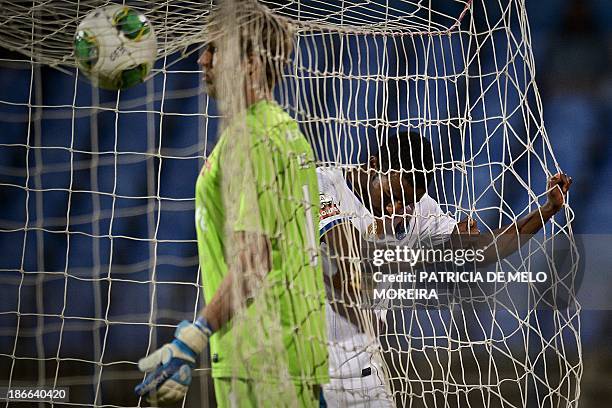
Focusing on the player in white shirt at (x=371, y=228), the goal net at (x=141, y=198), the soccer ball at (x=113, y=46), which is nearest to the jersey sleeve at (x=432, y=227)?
the player in white shirt at (x=371, y=228)

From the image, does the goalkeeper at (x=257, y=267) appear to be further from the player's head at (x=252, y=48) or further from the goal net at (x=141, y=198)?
the goal net at (x=141, y=198)

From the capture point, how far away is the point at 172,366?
5.10ft

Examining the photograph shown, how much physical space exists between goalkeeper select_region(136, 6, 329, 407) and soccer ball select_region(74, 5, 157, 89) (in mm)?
366

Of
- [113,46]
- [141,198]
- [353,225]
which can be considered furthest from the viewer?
[141,198]

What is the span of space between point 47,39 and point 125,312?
913mm

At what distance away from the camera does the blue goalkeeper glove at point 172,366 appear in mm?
1554

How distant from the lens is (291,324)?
5.66 feet

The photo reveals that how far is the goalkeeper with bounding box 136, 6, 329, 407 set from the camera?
160cm

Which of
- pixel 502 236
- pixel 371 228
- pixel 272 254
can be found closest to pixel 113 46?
pixel 272 254

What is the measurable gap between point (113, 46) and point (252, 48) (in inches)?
16.8

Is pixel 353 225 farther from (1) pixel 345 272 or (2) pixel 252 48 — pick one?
(2) pixel 252 48

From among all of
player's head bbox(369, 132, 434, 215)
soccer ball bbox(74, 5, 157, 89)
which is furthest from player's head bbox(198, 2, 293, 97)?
player's head bbox(369, 132, 434, 215)

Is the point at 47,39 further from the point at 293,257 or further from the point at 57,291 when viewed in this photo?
the point at 293,257

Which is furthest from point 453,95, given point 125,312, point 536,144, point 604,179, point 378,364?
point 125,312
